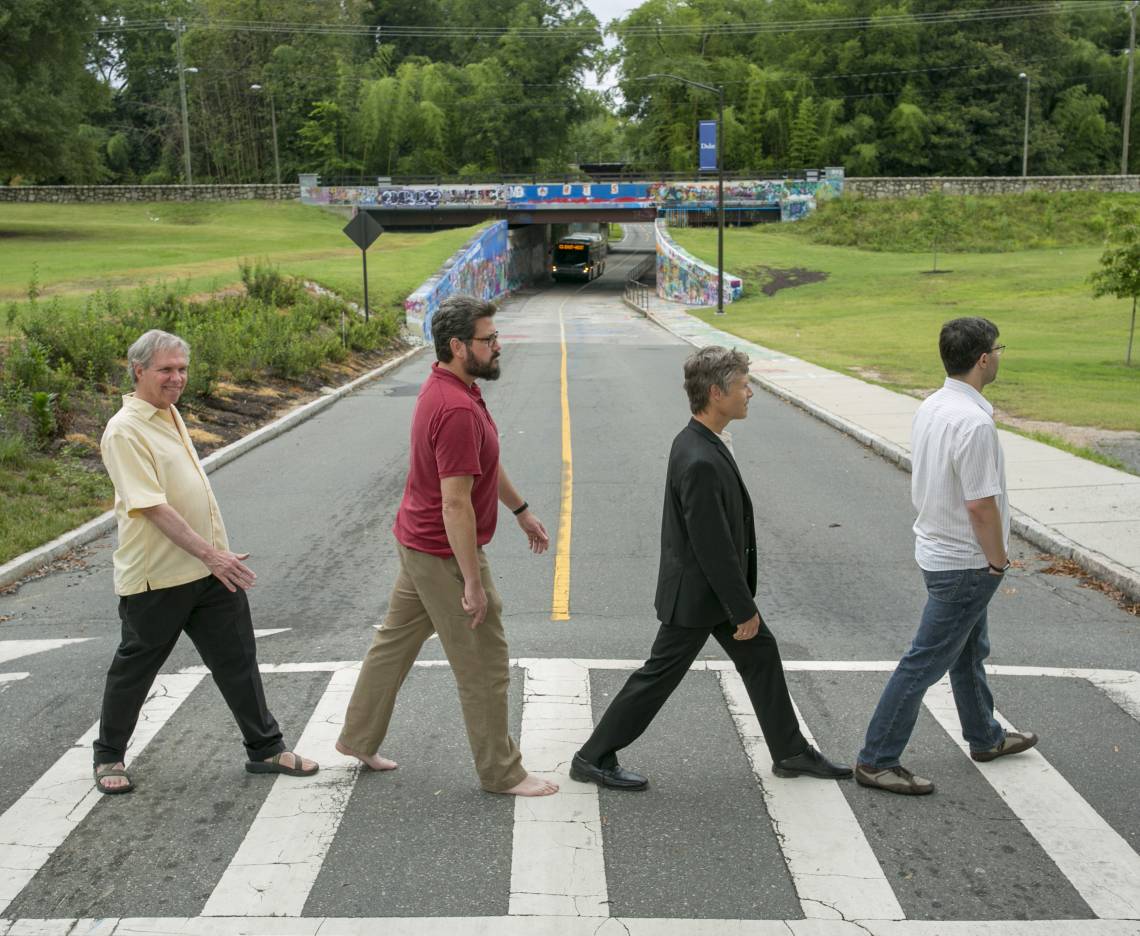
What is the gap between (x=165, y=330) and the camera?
15.6 meters

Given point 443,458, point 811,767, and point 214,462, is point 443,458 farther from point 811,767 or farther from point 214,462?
point 214,462

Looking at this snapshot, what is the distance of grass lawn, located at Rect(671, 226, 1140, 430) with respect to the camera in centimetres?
2108

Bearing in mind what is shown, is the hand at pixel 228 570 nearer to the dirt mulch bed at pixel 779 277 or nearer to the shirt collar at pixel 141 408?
the shirt collar at pixel 141 408

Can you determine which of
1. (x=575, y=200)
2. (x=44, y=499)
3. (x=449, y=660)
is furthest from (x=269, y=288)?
(x=575, y=200)

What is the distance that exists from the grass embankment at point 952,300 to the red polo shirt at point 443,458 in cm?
1369

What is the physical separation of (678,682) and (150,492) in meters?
2.41

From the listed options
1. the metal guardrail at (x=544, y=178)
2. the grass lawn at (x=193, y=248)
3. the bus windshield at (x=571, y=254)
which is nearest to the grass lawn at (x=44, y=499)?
the grass lawn at (x=193, y=248)

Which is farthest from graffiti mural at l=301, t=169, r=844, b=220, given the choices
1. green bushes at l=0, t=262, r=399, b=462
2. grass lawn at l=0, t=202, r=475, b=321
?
green bushes at l=0, t=262, r=399, b=462

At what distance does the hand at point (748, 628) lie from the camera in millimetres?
4938

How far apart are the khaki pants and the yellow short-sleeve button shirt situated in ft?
2.88

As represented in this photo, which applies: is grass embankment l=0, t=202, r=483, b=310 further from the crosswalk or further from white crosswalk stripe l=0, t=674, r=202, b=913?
the crosswalk

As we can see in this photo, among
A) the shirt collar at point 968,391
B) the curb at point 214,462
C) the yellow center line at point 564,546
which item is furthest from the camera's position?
the curb at point 214,462

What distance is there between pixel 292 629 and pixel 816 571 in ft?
13.5

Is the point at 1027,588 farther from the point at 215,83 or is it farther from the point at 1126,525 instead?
the point at 215,83
